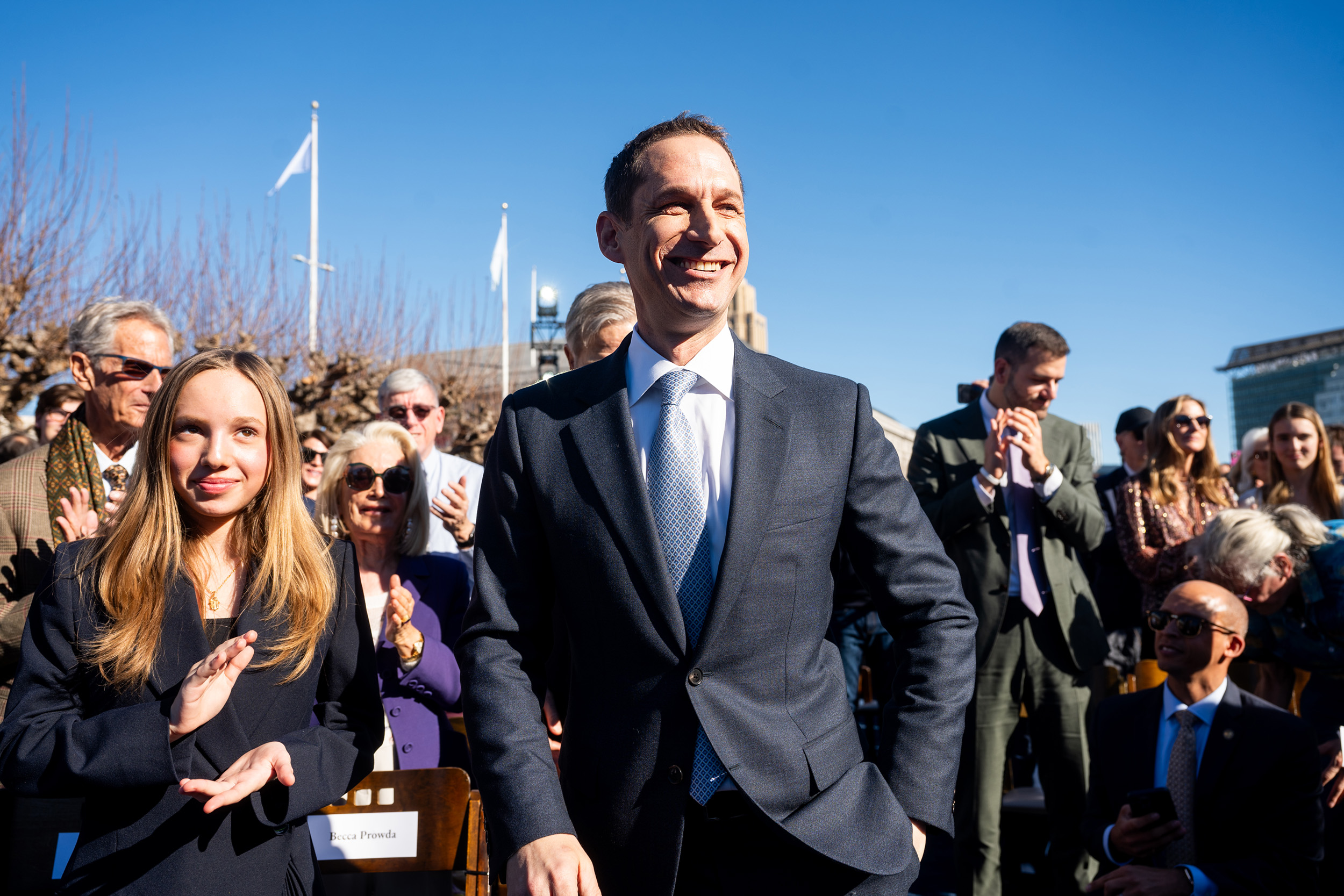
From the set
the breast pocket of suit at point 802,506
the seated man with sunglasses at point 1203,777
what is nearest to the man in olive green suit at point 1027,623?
the seated man with sunglasses at point 1203,777

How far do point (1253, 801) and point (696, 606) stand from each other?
2500 mm

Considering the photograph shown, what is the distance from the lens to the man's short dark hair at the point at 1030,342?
4.05m

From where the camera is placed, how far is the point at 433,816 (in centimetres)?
254

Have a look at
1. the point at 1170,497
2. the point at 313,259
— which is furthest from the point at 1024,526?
the point at 313,259

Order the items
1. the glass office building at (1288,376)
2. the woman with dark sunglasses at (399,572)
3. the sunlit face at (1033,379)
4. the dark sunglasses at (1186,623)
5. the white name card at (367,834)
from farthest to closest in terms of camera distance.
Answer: the glass office building at (1288,376), the sunlit face at (1033,379), the dark sunglasses at (1186,623), the woman with dark sunglasses at (399,572), the white name card at (367,834)

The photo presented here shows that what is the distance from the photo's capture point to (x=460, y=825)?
253 centimetres

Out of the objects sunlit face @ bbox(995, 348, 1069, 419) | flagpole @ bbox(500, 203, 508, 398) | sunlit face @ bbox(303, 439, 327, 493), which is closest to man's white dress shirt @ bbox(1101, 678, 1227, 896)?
sunlit face @ bbox(995, 348, 1069, 419)

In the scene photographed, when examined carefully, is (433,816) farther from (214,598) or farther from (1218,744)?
(1218,744)

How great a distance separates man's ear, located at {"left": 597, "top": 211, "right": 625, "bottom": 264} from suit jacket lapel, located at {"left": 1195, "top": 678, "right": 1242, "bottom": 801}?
263 cm

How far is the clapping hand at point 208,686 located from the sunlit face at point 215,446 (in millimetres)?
421

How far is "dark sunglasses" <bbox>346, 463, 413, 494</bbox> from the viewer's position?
3537mm

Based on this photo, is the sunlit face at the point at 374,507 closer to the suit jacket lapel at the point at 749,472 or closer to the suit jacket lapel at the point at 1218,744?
the suit jacket lapel at the point at 749,472

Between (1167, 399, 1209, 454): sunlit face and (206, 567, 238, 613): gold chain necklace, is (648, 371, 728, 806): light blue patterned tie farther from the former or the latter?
(1167, 399, 1209, 454): sunlit face

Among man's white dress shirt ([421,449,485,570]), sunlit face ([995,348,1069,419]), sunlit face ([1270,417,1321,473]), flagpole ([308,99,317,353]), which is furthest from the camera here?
flagpole ([308,99,317,353])
